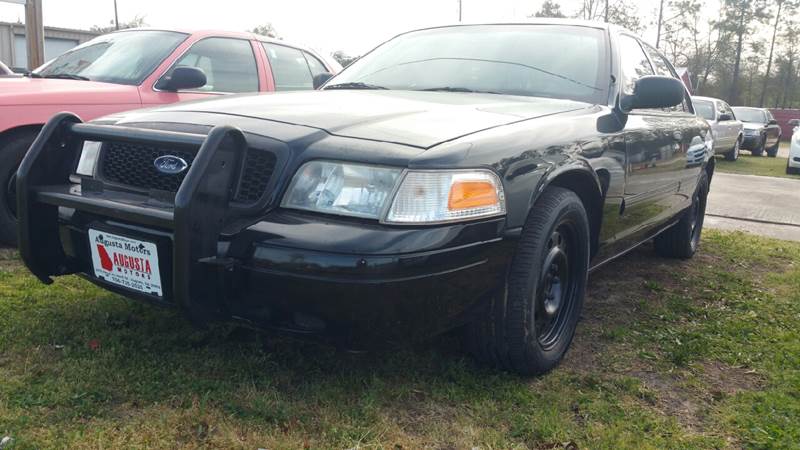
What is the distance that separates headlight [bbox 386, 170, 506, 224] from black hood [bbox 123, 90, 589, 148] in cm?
13

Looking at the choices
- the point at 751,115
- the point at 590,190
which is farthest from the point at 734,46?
the point at 590,190

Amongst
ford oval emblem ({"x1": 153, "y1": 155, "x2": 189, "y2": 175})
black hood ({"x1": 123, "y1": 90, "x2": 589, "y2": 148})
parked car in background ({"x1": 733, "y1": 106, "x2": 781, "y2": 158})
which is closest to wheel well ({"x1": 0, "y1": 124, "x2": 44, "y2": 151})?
black hood ({"x1": 123, "y1": 90, "x2": 589, "y2": 148})

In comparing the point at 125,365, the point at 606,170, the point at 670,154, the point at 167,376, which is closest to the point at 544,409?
the point at 606,170

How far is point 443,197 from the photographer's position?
7.15 feet

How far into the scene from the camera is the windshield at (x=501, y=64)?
334 centimetres

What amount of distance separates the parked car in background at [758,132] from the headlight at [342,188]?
21819 millimetres

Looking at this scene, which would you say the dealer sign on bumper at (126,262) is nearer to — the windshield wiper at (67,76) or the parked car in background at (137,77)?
the parked car in background at (137,77)

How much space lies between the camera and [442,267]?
214 centimetres

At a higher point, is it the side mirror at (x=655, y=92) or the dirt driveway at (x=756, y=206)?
the side mirror at (x=655, y=92)

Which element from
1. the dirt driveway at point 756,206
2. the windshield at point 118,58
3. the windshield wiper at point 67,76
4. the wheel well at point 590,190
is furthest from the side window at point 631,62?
the windshield wiper at point 67,76

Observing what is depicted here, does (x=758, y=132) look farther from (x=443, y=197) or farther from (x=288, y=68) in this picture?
(x=443, y=197)

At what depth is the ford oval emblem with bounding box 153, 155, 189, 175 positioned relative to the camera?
2.38 m

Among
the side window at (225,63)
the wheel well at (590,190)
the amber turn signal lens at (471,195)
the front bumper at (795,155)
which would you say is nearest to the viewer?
the amber turn signal lens at (471,195)

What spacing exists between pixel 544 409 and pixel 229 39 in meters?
4.15
